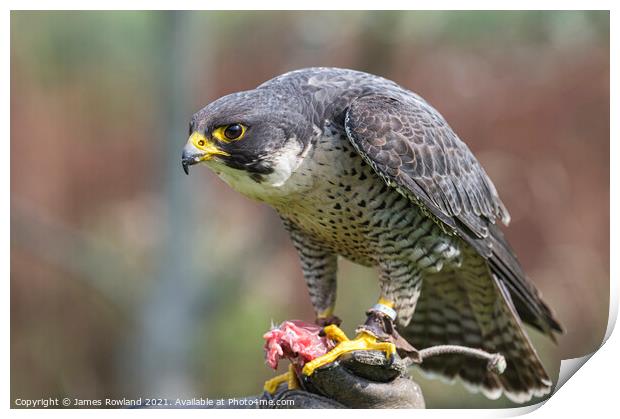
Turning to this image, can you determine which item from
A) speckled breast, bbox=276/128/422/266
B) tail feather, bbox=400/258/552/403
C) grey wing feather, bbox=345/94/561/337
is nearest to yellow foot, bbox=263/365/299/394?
speckled breast, bbox=276/128/422/266

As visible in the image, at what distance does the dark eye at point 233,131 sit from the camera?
7.70ft

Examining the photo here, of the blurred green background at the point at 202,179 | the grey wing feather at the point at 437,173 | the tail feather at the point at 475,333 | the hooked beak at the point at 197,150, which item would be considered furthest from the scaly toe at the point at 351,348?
the blurred green background at the point at 202,179

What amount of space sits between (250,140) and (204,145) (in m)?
0.14

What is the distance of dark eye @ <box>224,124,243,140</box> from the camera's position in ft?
7.70

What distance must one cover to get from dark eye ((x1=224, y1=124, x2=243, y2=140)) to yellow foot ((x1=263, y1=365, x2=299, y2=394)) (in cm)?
83

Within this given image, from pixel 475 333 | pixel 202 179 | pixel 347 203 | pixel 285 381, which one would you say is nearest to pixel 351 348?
pixel 285 381

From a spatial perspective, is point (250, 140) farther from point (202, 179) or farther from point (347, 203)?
point (202, 179)

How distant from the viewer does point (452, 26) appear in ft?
14.6

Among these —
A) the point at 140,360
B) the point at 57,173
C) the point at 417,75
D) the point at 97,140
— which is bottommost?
the point at 140,360

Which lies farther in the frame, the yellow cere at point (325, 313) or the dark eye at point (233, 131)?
the yellow cere at point (325, 313)

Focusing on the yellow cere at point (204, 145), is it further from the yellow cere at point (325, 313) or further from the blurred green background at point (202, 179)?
the blurred green background at point (202, 179)

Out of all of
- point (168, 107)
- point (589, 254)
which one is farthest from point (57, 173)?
point (589, 254)
